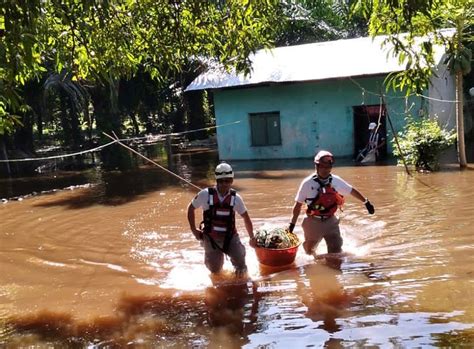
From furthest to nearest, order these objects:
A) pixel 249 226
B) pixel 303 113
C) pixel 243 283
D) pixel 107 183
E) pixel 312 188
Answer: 1. pixel 303 113
2. pixel 107 183
3. pixel 312 188
4. pixel 243 283
5. pixel 249 226

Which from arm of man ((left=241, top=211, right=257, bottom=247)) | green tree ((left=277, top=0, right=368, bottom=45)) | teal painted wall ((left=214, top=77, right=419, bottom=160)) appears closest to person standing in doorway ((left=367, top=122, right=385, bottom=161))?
teal painted wall ((left=214, top=77, right=419, bottom=160))

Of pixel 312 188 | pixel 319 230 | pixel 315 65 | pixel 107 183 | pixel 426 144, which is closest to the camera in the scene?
pixel 312 188

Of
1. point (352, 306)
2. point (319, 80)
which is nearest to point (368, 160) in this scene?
point (319, 80)

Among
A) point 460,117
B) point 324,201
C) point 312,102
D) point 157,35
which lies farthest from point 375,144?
point 157,35

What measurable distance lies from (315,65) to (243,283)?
14201mm

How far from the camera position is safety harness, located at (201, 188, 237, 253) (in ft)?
21.2

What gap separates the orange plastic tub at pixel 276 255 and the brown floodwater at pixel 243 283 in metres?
0.13

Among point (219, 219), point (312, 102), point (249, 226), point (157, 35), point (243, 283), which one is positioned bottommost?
point (243, 283)

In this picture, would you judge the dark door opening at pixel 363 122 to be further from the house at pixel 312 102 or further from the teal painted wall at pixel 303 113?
the teal painted wall at pixel 303 113

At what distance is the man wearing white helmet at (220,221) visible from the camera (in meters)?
6.42

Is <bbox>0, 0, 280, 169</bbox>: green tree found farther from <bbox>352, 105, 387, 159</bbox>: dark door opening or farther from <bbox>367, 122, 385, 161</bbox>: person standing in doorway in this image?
<bbox>352, 105, 387, 159</bbox>: dark door opening

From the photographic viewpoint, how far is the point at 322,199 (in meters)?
6.95

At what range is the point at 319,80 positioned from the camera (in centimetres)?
1916

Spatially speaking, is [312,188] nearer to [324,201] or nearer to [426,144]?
[324,201]
